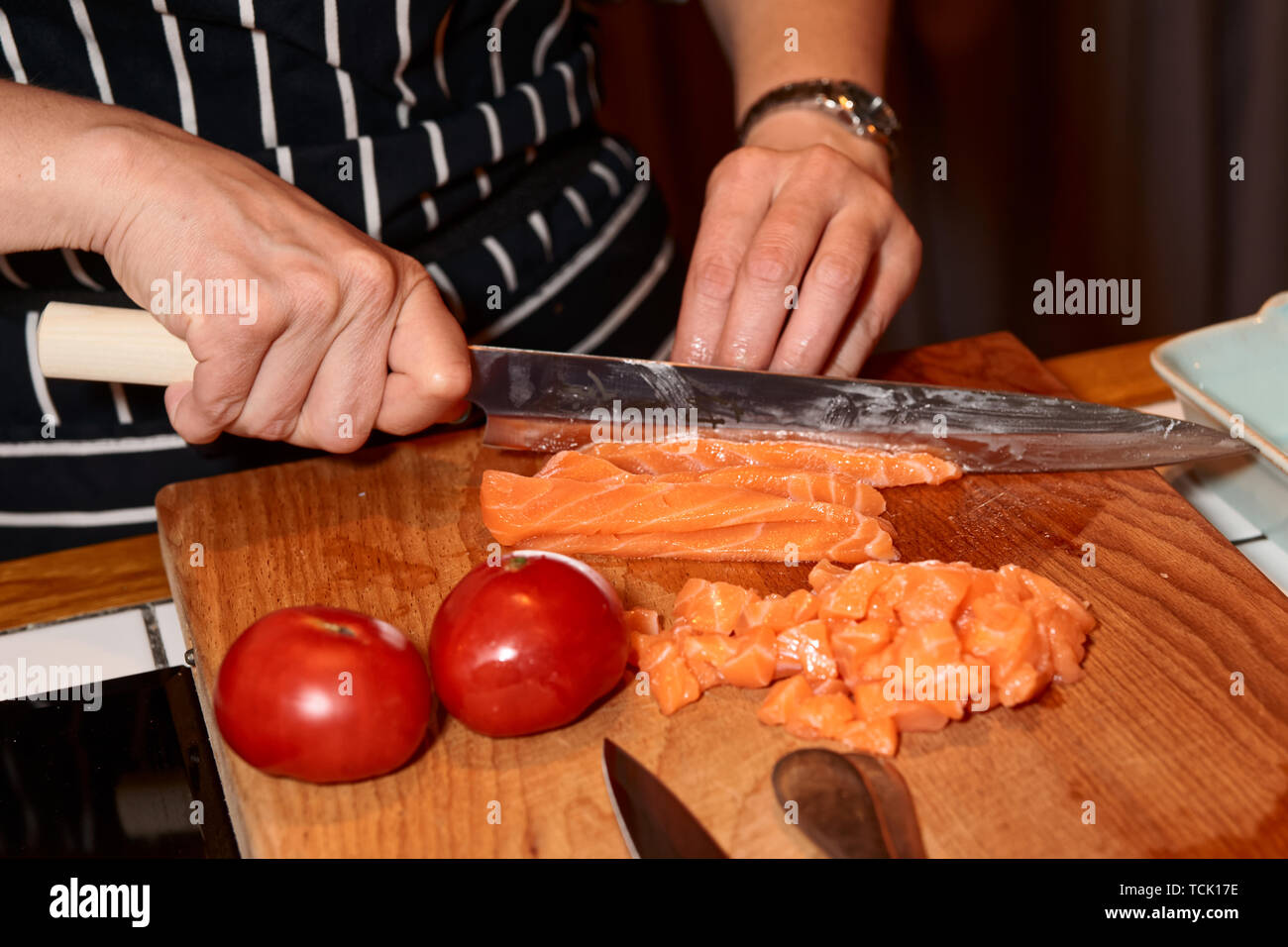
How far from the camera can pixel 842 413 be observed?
1994 mm

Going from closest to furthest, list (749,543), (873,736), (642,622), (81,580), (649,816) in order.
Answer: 1. (649,816)
2. (873,736)
3. (642,622)
4. (749,543)
5. (81,580)

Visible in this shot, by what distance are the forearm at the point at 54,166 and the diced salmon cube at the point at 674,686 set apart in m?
1.00

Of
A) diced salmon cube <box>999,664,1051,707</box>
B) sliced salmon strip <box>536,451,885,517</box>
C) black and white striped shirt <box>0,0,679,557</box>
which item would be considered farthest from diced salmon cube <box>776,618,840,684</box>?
black and white striped shirt <box>0,0,679,557</box>

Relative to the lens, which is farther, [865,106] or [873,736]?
[865,106]

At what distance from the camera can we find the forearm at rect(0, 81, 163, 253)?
1.55 m

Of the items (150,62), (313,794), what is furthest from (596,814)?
(150,62)

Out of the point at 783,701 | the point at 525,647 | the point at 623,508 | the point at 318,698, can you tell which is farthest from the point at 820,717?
the point at 318,698

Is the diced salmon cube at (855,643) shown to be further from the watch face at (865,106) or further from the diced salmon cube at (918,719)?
the watch face at (865,106)

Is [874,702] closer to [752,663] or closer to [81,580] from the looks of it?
[752,663]

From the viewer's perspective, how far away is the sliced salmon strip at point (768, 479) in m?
1.89

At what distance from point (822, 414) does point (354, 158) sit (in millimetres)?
951

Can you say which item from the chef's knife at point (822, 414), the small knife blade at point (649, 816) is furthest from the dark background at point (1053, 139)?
the small knife blade at point (649, 816)

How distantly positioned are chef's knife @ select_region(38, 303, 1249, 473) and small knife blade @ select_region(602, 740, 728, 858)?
749mm
